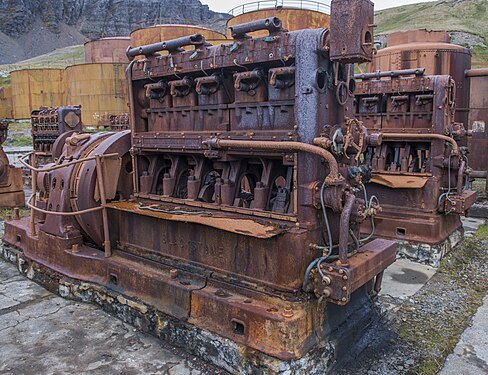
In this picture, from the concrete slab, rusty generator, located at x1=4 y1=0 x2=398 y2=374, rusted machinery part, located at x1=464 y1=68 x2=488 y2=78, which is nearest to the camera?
rusty generator, located at x1=4 y1=0 x2=398 y2=374

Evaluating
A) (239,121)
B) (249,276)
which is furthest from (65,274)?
(239,121)

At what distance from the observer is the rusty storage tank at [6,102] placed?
41031 millimetres

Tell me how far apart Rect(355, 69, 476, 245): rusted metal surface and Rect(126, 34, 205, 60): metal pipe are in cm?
389

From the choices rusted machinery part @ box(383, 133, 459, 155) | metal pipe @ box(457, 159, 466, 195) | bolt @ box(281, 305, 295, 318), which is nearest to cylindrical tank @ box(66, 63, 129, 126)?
rusted machinery part @ box(383, 133, 459, 155)

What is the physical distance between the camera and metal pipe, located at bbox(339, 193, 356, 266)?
11.7 feet

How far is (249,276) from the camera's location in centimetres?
412

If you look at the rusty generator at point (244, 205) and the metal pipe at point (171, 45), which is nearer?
the rusty generator at point (244, 205)

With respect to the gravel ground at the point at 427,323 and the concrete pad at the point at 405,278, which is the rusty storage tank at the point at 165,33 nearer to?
the concrete pad at the point at 405,278

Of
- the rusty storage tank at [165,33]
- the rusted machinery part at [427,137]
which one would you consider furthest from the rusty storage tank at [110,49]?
the rusted machinery part at [427,137]

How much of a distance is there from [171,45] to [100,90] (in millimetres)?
30673

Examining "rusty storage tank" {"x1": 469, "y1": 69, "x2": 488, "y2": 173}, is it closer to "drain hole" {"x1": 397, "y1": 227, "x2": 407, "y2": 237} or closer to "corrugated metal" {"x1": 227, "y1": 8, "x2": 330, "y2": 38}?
"drain hole" {"x1": 397, "y1": 227, "x2": 407, "y2": 237}

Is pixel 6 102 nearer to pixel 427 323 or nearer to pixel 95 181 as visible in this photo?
pixel 95 181

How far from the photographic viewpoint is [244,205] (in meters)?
4.46

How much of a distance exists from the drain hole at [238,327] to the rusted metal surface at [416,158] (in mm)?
3856
